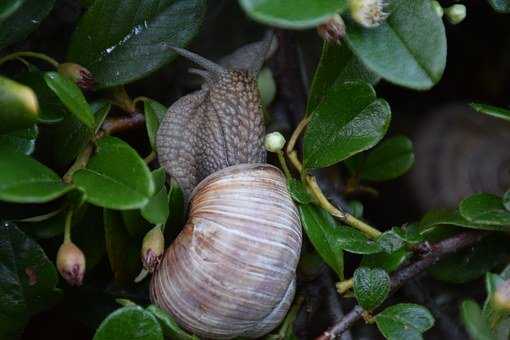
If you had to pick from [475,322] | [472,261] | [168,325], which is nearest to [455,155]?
[472,261]

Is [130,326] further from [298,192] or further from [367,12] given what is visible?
[367,12]

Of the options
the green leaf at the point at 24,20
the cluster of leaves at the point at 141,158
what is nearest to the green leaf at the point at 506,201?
the cluster of leaves at the point at 141,158

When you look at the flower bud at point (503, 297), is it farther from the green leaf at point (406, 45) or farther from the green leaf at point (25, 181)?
the green leaf at point (25, 181)

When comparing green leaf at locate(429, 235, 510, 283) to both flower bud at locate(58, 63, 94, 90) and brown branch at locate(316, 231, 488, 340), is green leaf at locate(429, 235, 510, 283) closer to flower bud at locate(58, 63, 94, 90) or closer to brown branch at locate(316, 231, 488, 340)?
brown branch at locate(316, 231, 488, 340)

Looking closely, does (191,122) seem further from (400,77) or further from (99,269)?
(400,77)

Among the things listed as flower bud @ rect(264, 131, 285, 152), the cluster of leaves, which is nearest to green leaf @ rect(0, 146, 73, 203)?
the cluster of leaves

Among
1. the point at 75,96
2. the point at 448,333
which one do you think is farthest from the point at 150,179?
the point at 448,333
